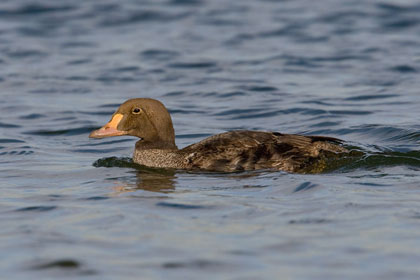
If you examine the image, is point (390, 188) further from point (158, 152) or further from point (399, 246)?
point (158, 152)

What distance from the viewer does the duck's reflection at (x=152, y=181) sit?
28.0ft

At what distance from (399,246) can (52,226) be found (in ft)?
9.03

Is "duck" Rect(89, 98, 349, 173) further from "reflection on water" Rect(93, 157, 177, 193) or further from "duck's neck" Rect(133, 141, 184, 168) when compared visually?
"reflection on water" Rect(93, 157, 177, 193)

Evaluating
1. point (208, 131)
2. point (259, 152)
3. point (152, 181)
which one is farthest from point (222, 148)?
point (208, 131)

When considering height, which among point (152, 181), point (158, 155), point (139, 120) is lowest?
point (152, 181)

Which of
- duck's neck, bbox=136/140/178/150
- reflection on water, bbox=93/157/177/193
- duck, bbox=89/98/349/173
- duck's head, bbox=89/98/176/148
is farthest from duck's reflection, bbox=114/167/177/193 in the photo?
duck's head, bbox=89/98/176/148

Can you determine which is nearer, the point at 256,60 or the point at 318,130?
the point at 318,130

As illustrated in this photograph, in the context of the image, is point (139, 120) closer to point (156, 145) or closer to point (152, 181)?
point (156, 145)

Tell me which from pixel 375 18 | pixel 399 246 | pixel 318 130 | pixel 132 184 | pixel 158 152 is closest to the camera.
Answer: pixel 399 246

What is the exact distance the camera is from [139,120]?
9.69m

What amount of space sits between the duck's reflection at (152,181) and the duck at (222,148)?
0.11m

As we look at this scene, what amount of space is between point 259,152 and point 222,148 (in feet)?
1.31

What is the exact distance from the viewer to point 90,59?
19156 mm

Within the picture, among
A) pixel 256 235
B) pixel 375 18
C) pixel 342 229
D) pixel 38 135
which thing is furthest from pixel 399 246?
pixel 375 18
